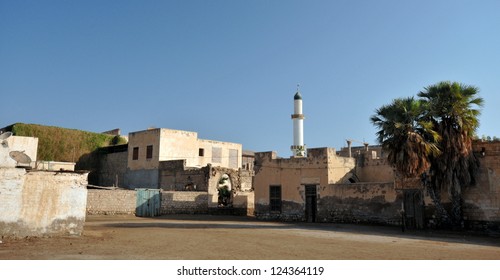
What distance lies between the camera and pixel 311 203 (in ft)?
87.0

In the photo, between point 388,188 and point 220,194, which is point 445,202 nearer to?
point 388,188

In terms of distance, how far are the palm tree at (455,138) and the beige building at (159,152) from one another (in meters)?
24.9

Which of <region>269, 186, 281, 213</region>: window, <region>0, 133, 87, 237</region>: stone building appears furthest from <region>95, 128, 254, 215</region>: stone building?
<region>0, 133, 87, 237</region>: stone building

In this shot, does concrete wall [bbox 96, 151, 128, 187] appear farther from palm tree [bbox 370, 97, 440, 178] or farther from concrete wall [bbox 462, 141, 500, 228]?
concrete wall [bbox 462, 141, 500, 228]

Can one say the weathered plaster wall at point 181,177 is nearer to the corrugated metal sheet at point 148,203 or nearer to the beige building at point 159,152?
the beige building at point 159,152

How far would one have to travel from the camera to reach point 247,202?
110ft

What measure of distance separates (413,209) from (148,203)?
61.6 ft

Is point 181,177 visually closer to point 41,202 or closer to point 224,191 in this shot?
point 224,191

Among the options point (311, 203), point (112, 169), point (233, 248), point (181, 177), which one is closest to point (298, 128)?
point (181, 177)

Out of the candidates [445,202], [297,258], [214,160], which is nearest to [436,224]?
[445,202]

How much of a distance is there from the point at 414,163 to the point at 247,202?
57.7 ft

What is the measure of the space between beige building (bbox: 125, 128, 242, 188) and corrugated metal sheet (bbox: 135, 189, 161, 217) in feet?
25.6

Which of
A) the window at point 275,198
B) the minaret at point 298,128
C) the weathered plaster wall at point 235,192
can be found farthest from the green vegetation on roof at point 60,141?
the window at point 275,198

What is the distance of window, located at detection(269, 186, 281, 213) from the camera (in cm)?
2800
